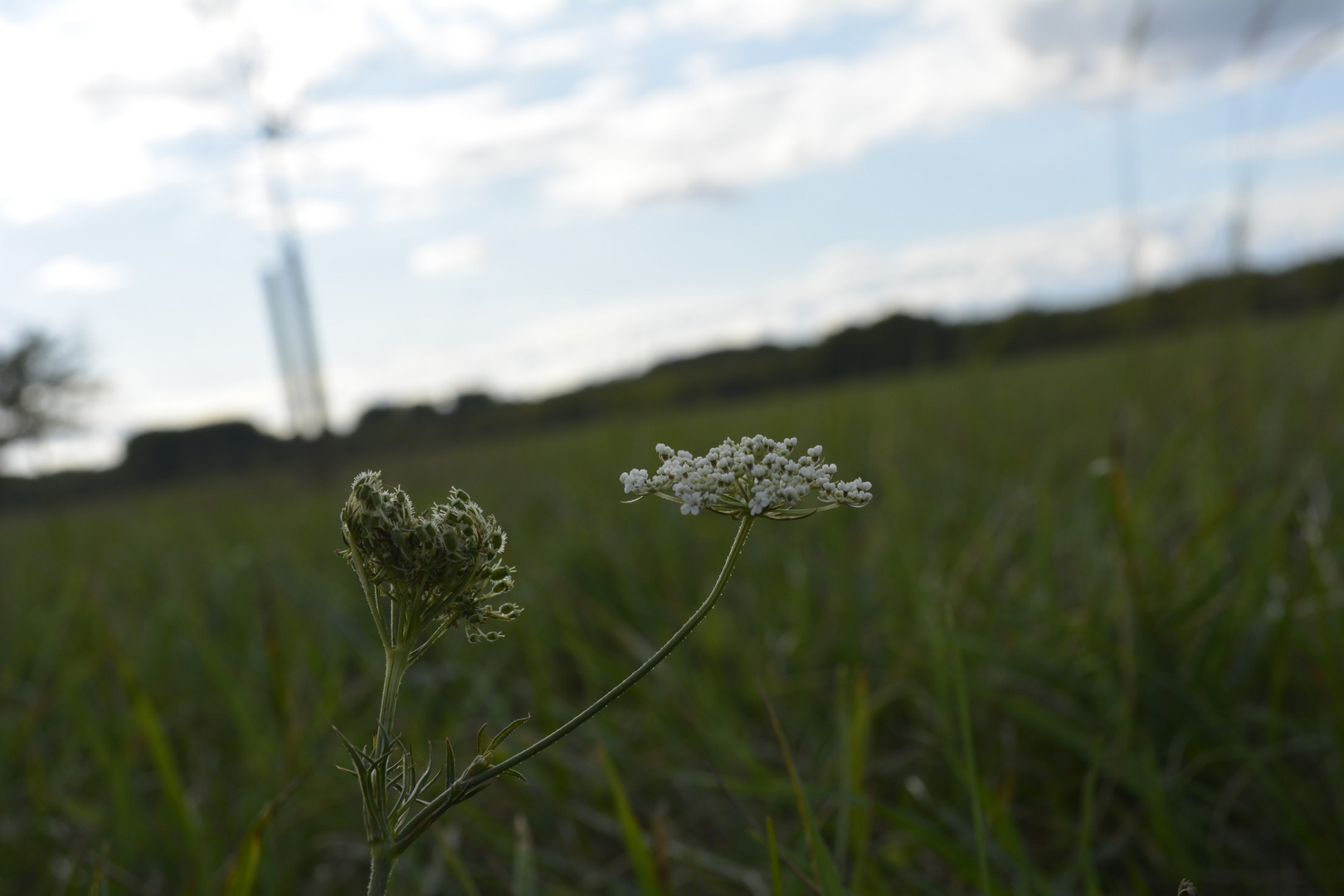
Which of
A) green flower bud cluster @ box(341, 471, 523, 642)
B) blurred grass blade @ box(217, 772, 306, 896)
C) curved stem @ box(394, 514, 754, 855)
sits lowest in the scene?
blurred grass blade @ box(217, 772, 306, 896)

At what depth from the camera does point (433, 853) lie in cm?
272

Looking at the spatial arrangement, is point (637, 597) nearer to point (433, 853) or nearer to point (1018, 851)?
point (433, 853)

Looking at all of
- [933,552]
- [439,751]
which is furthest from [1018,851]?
[439,751]

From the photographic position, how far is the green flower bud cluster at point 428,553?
2.93 ft

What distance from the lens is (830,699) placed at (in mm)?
3176

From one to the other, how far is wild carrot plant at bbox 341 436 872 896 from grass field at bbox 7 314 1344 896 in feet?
2.50

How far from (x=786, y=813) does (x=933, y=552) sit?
152 cm

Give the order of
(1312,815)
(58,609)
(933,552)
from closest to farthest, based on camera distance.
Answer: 1. (1312,815)
2. (933,552)
3. (58,609)

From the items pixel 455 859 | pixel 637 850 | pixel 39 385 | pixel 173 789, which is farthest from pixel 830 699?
pixel 39 385

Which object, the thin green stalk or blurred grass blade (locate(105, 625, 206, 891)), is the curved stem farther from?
blurred grass blade (locate(105, 625, 206, 891))

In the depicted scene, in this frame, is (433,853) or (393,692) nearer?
(393,692)

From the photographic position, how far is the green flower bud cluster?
89cm

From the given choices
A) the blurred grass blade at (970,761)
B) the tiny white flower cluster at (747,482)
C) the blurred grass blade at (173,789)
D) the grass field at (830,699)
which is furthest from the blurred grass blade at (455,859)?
the tiny white flower cluster at (747,482)

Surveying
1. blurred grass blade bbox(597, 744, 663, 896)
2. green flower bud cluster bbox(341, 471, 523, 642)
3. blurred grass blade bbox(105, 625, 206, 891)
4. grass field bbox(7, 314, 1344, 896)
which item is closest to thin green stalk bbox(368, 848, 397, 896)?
green flower bud cluster bbox(341, 471, 523, 642)
